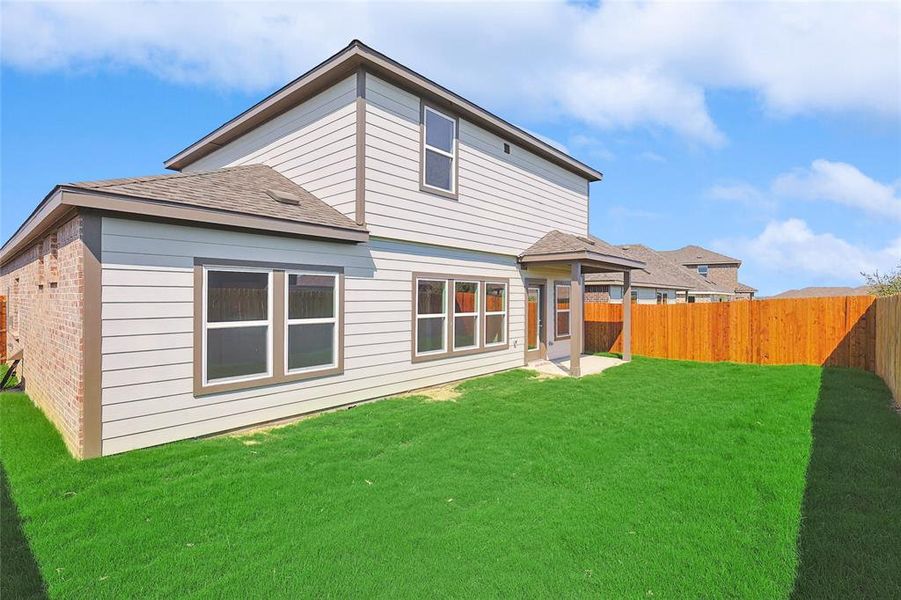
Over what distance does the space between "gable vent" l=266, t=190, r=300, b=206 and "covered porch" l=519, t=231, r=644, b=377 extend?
19.6ft

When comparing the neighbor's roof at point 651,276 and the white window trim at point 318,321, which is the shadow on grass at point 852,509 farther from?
the neighbor's roof at point 651,276

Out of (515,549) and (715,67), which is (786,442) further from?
(715,67)

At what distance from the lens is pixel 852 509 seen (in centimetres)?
372

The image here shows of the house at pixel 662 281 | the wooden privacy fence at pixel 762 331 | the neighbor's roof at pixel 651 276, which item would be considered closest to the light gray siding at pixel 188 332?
the house at pixel 662 281

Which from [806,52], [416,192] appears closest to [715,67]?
[806,52]

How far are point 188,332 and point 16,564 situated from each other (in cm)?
314

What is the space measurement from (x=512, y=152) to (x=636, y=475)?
871 cm

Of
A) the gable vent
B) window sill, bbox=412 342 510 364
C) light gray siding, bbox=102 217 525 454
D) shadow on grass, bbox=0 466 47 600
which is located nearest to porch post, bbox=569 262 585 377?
window sill, bbox=412 342 510 364

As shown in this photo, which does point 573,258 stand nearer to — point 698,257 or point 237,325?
point 237,325

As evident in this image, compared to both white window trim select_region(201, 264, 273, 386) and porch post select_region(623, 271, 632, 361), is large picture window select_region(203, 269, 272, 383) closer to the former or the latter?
white window trim select_region(201, 264, 273, 386)

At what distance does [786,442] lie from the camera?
18.0ft

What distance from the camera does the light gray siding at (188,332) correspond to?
5.24m

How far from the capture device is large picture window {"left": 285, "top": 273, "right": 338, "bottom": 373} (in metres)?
6.87

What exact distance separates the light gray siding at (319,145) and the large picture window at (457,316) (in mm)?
2383
